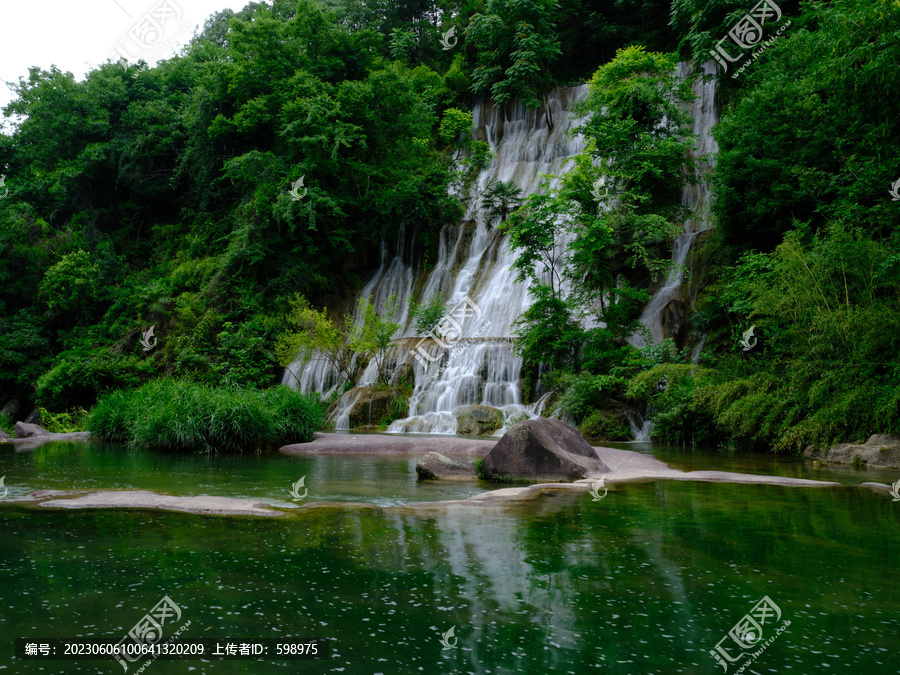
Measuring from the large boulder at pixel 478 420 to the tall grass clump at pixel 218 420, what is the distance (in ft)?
14.9

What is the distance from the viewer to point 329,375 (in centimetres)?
2272

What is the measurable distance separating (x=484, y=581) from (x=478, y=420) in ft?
44.2

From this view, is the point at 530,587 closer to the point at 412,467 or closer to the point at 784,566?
the point at 784,566

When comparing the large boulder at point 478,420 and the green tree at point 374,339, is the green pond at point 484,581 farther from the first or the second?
the green tree at point 374,339

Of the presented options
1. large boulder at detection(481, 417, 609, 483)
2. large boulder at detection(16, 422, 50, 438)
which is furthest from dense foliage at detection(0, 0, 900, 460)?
large boulder at detection(481, 417, 609, 483)

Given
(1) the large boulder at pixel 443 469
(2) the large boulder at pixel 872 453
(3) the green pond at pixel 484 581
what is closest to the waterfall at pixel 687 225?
(2) the large boulder at pixel 872 453

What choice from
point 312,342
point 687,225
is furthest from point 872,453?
point 312,342

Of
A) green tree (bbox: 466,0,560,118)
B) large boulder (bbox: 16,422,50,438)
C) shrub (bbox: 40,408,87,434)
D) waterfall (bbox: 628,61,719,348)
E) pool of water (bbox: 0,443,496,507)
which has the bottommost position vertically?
shrub (bbox: 40,408,87,434)

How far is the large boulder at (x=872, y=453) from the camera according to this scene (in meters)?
9.47

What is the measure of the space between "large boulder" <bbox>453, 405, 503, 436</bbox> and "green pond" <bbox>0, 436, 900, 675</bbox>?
1031 centimetres

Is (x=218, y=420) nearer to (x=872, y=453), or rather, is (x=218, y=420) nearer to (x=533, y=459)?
(x=533, y=459)

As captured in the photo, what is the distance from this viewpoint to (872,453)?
9703mm

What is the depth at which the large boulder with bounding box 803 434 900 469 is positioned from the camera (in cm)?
947

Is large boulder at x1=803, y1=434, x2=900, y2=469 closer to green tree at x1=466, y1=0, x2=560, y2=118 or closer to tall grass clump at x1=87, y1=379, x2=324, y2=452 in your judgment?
tall grass clump at x1=87, y1=379, x2=324, y2=452
